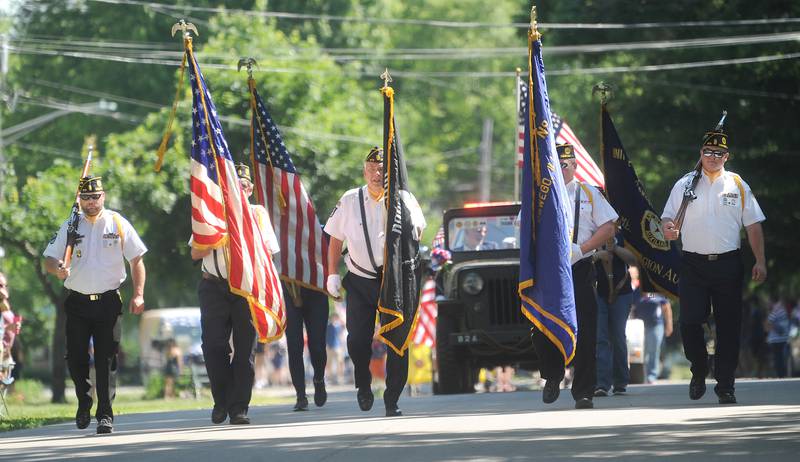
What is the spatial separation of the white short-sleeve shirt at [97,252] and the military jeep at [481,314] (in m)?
5.68

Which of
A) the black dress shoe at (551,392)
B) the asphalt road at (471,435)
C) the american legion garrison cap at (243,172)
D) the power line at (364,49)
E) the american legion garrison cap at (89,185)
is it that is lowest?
the asphalt road at (471,435)

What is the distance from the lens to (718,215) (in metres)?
13.0

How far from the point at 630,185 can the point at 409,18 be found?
51.4m

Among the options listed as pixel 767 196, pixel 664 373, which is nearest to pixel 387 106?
pixel 767 196

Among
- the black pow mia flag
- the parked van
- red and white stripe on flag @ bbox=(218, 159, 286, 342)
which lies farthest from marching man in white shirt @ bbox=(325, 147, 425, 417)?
the parked van

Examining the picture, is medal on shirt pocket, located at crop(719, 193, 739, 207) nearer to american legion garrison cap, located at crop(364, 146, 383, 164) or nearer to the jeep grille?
american legion garrison cap, located at crop(364, 146, 383, 164)

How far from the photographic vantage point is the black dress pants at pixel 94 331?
1269 centimetres

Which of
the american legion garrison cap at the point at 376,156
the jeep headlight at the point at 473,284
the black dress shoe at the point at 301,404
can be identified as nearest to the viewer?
the american legion garrison cap at the point at 376,156

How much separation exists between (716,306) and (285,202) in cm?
502

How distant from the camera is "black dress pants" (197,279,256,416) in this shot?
42.5ft

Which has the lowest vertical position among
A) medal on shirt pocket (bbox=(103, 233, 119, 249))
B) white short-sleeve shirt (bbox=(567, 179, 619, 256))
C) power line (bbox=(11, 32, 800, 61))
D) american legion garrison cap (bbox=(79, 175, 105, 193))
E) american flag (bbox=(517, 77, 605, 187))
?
medal on shirt pocket (bbox=(103, 233, 119, 249))

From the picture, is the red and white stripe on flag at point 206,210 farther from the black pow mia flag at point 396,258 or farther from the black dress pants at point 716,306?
the black dress pants at point 716,306

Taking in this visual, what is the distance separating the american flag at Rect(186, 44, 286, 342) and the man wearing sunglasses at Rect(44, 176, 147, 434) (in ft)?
2.25

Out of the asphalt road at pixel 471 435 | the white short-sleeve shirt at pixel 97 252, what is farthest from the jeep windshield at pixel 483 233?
the white short-sleeve shirt at pixel 97 252
